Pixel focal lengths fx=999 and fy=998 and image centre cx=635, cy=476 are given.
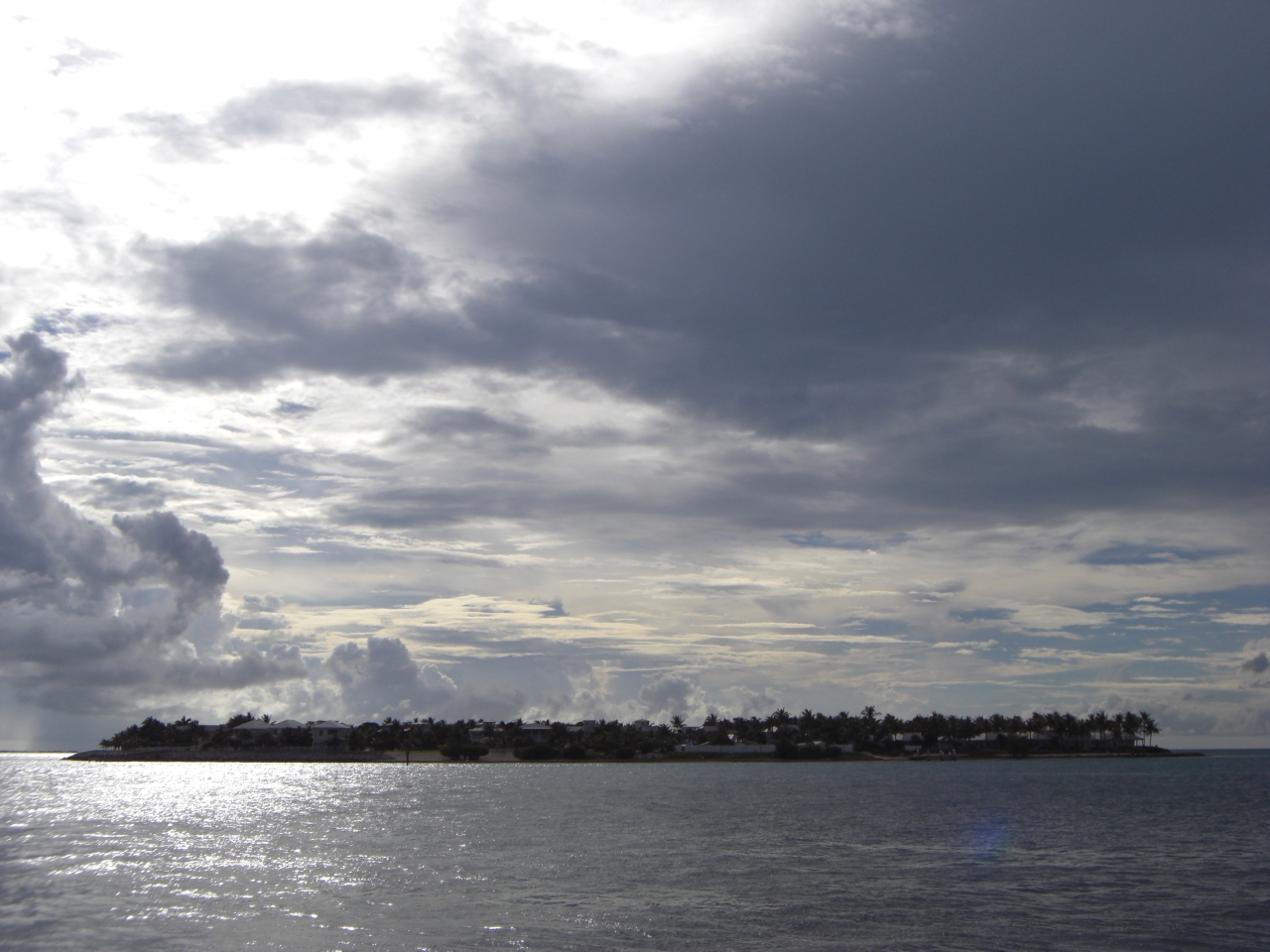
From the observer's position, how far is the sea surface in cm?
4297

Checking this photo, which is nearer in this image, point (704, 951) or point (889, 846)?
point (704, 951)

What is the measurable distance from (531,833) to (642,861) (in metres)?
21.5

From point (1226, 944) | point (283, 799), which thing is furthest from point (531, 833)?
point (283, 799)

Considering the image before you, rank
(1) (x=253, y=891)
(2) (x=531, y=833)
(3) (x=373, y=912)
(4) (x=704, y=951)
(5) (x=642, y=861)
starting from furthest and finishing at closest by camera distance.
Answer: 1. (2) (x=531, y=833)
2. (5) (x=642, y=861)
3. (1) (x=253, y=891)
4. (3) (x=373, y=912)
5. (4) (x=704, y=951)

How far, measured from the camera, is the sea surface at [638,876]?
1692 inches

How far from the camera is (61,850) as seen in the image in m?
71.4

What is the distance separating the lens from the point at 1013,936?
4325 centimetres

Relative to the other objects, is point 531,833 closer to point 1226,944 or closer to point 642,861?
point 642,861

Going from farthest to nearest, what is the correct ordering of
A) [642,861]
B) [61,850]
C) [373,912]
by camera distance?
[61,850]
[642,861]
[373,912]

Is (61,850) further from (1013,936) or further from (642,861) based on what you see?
(1013,936)

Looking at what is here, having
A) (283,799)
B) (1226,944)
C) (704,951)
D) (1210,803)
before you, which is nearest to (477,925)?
(704,951)

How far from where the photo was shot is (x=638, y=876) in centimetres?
5912

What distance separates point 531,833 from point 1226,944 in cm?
5442

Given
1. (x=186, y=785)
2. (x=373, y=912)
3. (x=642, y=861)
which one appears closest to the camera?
(x=373, y=912)
